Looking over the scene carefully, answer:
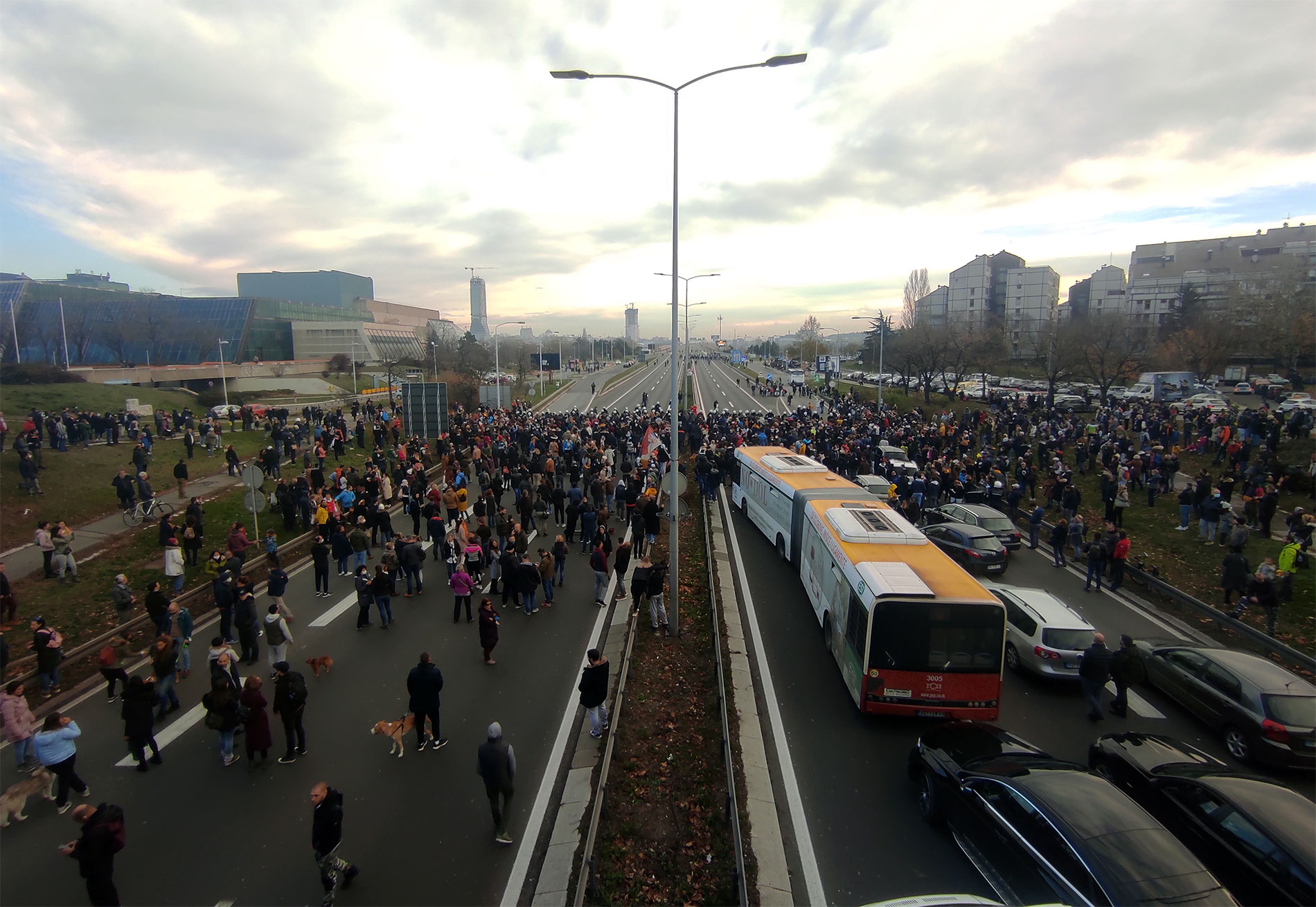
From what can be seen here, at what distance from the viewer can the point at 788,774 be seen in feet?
27.8

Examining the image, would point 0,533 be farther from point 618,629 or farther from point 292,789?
point 618,629

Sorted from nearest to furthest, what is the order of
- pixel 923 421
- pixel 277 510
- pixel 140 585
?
pixel 140 585, pixel 277 510, pixel 923 421

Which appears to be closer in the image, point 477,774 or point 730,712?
point 477,774

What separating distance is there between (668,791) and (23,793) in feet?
25.5

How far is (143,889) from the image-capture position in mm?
6418

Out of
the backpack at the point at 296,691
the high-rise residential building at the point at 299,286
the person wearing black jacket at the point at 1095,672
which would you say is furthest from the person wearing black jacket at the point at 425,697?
the high-rise residential building at the point at 299,286

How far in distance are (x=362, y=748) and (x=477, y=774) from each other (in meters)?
1.86

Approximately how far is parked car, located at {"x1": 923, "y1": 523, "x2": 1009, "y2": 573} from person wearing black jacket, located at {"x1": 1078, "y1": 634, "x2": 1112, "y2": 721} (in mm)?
5880

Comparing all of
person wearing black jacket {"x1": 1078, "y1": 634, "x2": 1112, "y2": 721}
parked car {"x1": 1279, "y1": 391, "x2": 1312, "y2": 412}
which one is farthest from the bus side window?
parked car {"x1": 1279, "y1": 391, "x2": 1312, "y2": 412}

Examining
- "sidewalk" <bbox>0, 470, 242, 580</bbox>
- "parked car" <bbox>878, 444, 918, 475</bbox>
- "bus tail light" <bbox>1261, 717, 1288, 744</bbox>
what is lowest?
"bus tail light" <bbox>1261, 717, 1288, 744</bbox>

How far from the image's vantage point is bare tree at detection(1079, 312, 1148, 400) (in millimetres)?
44969

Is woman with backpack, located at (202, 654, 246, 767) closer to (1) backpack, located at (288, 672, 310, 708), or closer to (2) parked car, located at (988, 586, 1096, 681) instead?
(1) backpack, located at (288, 672, 310, 708)

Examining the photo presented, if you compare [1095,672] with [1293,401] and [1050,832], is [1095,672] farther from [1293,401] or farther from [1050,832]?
[1293,401]

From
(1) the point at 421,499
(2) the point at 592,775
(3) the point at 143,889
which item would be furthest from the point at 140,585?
(2) the point at 592,775
